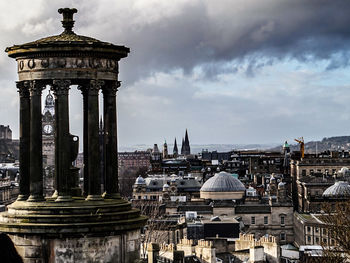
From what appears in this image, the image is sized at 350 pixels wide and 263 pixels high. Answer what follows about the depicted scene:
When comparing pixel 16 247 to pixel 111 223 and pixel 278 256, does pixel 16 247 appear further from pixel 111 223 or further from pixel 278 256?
pixel 278 256

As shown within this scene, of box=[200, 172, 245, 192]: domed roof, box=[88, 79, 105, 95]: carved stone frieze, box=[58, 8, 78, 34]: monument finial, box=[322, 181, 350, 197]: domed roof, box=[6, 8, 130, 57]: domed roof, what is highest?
box=[58, 8, 78, 34]: monument finial

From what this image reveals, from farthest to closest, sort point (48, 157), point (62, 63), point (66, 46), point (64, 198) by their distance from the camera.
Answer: point (48, 157)
point (62, 63)
point (66, 46)
point (64, 198)

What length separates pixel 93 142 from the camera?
28.5 metres

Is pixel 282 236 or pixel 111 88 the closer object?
pixel 111 88

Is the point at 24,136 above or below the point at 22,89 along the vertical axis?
below

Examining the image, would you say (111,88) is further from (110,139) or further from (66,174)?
(66,174)

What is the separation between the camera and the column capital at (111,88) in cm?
2889

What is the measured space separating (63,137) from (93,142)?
0.95 m

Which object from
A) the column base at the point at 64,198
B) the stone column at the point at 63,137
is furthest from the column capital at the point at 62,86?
the column base at the point at 64,198

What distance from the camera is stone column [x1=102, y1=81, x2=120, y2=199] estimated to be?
29062 mm

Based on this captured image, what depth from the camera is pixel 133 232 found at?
28328 millimetres

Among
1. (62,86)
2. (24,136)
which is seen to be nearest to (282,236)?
(24,136)

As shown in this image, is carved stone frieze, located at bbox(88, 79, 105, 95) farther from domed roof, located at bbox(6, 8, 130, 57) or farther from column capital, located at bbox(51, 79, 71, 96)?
domed roof, located at bbox(6, 8, 130, 57)

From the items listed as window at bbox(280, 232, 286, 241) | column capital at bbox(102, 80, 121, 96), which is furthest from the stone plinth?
window at bbox(280, 232, 286, 241)
